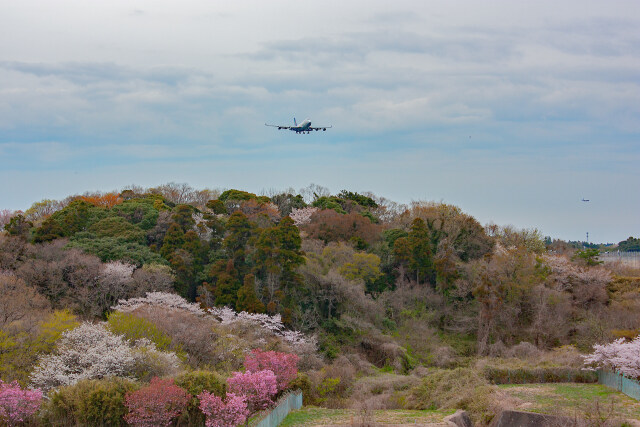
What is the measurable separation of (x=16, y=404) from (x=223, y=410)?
5.49m

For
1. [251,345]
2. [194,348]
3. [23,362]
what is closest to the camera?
[23,362]

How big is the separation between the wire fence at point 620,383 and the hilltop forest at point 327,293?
6.79 feet

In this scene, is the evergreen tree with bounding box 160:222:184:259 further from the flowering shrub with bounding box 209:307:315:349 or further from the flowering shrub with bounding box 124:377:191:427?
the flowering shrub with bounding box 124:377:191:427

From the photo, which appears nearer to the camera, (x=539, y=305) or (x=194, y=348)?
(x=194, y=348)

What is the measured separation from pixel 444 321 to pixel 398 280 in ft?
13.2

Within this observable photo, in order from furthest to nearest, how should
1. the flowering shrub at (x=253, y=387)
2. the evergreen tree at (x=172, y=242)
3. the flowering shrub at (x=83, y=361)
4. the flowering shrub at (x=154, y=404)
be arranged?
the evergreen tree at (x=172, y=242) → the flowering shrub at (x=83, y=361) → the flowering shrub at (x=253, y=387) → the flowering shrub at (x=154, y=404)

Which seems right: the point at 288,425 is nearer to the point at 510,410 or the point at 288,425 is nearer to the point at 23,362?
the point at 510,410

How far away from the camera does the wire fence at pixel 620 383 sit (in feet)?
72.9

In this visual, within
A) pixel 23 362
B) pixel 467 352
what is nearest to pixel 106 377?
pixel 23 362

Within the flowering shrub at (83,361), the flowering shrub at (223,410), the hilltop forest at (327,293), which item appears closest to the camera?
the flowering shrub at (223,410)

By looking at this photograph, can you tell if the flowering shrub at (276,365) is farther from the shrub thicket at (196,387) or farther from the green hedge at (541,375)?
the green hedge at (541,375)

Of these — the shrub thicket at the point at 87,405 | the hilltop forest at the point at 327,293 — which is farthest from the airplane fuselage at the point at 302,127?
the shrub thicket at the point at 87,405

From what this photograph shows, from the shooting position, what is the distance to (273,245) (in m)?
34.6

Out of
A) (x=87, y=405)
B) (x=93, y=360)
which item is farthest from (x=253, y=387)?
(x=93, y=360)
